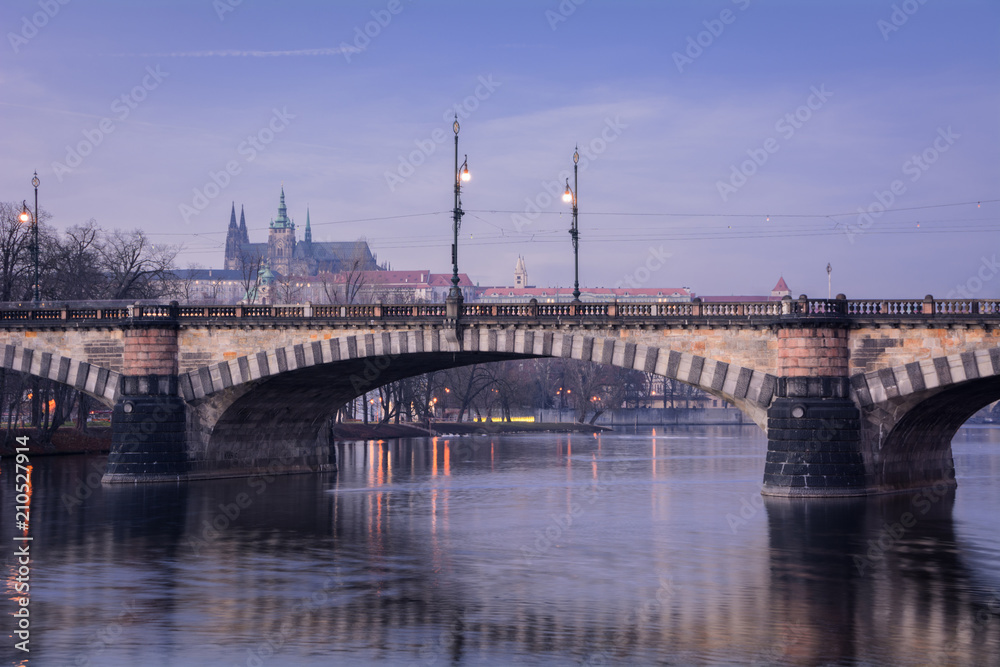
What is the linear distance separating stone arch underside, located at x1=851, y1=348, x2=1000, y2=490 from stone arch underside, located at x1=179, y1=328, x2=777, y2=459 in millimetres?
3978

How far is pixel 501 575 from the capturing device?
96.8ft

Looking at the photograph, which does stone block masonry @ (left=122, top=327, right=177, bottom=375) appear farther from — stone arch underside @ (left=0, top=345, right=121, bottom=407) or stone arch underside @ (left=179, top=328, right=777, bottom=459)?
stone arch underside @ (left=0, top=345, right=121, bottom=407)

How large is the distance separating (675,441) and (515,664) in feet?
316

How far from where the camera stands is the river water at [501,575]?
21.5 metres

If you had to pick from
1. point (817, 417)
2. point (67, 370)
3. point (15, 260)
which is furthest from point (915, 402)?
point (15, 260)

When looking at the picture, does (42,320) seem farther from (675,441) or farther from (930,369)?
(675,441)

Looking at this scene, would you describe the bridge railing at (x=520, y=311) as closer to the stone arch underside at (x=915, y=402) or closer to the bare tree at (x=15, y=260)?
the stone arch underside at (x=915, y=402)

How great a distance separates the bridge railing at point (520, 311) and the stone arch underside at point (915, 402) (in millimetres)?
1971

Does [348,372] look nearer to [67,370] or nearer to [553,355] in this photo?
[553,355]

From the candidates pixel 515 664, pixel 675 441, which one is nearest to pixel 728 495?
pixel 515 664

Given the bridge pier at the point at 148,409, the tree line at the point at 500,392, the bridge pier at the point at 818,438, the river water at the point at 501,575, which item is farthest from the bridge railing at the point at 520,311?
the tree line at the point at 500,392

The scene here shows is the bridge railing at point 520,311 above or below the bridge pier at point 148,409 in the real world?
above

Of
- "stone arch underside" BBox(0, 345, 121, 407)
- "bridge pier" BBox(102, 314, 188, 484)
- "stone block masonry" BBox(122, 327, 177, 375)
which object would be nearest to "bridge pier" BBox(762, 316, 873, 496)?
A: "bridge pier" BBox(102, 314, 188, 484)

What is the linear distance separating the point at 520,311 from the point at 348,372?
35.0 feet
